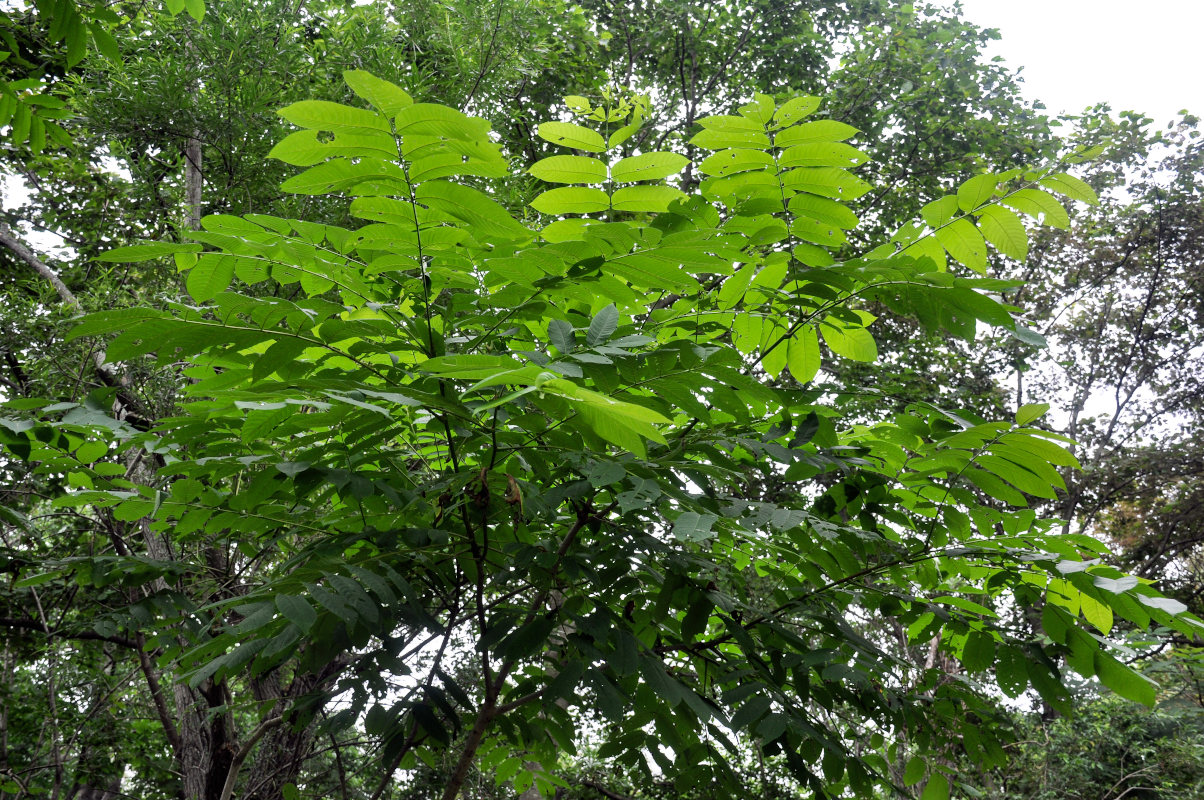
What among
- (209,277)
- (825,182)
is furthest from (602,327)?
(209,277)

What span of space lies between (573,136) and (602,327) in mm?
542

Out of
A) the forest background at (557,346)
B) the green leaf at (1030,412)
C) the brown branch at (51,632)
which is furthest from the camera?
the brown branch at (51,632)

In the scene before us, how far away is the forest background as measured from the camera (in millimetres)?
2213

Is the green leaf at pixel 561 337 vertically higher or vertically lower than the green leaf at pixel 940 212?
lower

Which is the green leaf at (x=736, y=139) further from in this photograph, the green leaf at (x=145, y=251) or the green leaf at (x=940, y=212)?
the green leaf at (x=145, y=251)

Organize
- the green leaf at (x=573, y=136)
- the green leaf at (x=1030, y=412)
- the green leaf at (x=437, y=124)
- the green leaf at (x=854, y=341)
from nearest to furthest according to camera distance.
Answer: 1. the green leaf at (x=437, y=124)
2. the green leaf at (x=1030, y=412)
3. the green leaf at (x=573, y=136)
4. the green leaf at (x=854, y=341)

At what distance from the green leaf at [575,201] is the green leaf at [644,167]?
0.06 metres

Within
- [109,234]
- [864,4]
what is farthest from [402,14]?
[864,4]

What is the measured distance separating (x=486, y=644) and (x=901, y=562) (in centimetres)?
101

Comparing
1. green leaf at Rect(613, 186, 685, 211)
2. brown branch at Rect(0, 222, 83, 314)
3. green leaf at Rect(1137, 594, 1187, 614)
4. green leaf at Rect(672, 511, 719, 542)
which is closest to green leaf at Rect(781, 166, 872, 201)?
green leaf at Rect(613, 186, 685, 211)

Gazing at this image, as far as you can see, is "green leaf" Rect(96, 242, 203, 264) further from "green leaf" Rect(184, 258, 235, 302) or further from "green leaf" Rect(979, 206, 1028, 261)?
"green leaf" Rect(979, 206, 1028, 261)

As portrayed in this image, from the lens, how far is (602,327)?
144cm

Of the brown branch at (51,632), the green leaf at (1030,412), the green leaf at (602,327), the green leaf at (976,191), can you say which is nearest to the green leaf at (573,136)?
the green leaf at (602,327)

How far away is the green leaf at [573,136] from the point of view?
5.67ft
